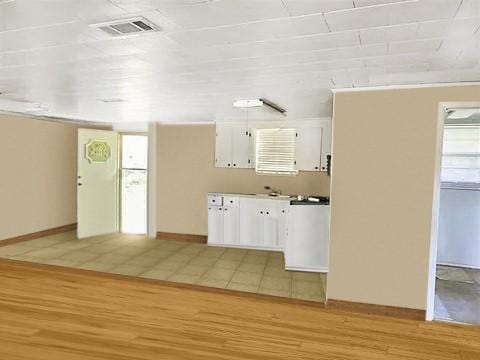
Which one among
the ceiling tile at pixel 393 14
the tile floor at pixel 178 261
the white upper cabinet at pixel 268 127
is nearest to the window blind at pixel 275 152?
the white upper cabinet at pixel 268 127

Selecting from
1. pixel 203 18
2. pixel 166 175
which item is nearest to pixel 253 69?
pixel 203 18

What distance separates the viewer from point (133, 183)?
799 centimetres

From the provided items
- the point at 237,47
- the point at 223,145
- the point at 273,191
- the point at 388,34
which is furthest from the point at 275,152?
the point at 388,34

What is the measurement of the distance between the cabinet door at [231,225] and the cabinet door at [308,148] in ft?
4.72

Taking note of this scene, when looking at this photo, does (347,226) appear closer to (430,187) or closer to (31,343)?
(430,187)

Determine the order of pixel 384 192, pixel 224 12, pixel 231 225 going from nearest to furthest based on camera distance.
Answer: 1. pixel 224 12
2. pixel 384 192
3. pixel 231 225

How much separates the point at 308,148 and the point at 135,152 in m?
3.90

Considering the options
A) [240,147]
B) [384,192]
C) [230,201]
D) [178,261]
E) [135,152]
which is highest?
[240,147]

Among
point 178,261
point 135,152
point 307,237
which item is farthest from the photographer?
point 135,152

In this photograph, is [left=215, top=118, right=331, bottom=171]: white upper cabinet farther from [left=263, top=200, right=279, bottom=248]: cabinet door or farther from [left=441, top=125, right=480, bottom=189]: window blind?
[left=441, top=125, right=480, bottom=189]: window blind

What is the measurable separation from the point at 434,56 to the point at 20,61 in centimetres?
313

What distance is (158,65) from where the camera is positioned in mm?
2697

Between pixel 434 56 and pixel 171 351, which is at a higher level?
pixel 434 56

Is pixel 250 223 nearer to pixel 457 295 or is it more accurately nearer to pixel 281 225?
pixel 281 225
